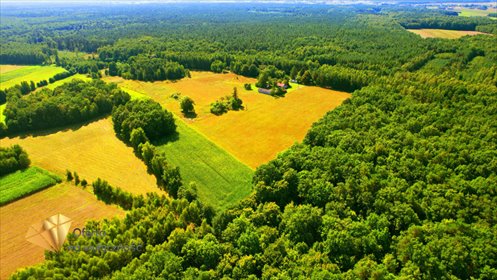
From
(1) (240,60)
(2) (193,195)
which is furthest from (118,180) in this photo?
(1) (240,60)

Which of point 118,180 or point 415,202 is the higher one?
point 415,202

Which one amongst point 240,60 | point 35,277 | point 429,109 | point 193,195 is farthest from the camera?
point 240,60

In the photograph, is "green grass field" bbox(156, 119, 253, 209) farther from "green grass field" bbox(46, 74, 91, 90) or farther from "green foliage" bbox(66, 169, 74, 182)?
"green grass field" bbox(46, 74, 91, 90)

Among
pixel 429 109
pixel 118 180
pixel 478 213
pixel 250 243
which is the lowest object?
pixel 118 180

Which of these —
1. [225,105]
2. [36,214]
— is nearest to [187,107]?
[225,105]

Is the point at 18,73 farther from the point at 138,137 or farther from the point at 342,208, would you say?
the point at 342,208

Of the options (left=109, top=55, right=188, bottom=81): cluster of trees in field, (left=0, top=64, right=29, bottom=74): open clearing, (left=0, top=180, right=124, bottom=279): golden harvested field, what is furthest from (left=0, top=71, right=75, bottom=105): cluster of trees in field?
(left=0, top=180, right=124, bottom=279): golden harvested field

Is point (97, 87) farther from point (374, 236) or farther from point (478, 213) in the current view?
point (478, 213)
